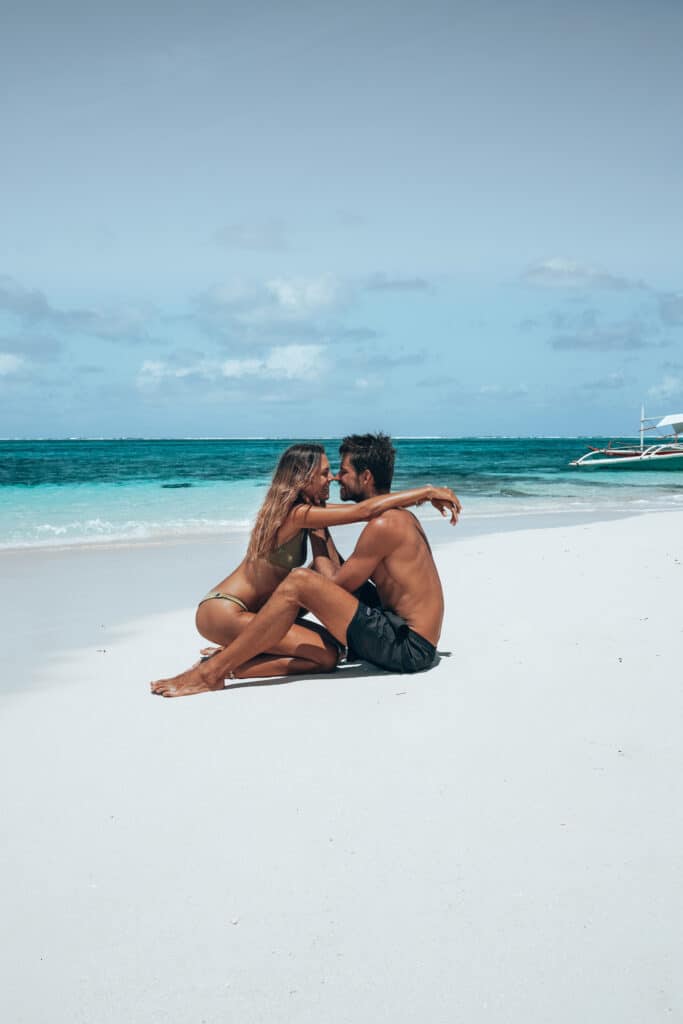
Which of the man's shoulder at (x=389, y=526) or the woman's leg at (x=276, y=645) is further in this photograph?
the woman's leg at (x=276, y=645)

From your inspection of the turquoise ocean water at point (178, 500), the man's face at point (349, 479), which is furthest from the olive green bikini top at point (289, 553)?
the turquoise ocean water at point (178, 500)

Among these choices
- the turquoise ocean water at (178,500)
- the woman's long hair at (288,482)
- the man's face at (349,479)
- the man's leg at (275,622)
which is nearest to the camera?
the man's leg at (275,622)

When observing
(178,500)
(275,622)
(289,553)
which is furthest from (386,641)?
(178,500)

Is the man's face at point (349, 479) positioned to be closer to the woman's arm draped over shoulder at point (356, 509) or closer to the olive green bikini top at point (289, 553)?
the woman's arm draped over shoulder at point (356, 509)

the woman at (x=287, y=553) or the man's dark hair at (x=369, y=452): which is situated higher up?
the man's dark hair at (x=369, y=452)

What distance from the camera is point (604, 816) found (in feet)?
9.23

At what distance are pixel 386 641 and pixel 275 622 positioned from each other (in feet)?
2.09

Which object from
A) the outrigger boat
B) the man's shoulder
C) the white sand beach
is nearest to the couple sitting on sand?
the man's shoulder

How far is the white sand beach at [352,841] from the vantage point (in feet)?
6.68

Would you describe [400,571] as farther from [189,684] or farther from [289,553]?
[189,684]

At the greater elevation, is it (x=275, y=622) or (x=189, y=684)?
(x=275, y=622)

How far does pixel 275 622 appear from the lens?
4.36 meters

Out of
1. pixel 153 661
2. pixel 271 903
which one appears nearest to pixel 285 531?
pixel 153 661

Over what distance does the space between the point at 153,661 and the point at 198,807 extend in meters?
2.21
